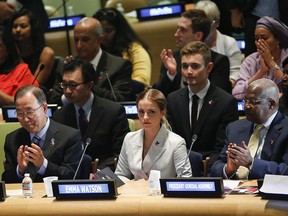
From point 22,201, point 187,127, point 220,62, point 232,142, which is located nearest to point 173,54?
point 220,62

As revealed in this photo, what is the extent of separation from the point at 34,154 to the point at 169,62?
2140 mm

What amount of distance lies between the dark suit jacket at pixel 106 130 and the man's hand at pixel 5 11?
2.76 m

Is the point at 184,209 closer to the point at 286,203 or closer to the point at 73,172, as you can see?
the point at 286,203

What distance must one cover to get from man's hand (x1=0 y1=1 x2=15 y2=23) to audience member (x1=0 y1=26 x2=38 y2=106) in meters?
1.10

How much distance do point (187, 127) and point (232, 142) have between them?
0.96 m

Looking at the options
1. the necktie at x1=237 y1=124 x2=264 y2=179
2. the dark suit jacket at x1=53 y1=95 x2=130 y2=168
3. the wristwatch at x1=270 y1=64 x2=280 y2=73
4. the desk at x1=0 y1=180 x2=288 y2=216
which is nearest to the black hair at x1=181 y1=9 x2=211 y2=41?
the wristwatch at x1=270 y1=64 x2=280 y2=73

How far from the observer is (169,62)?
25.3 feet

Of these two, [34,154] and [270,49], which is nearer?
[34,154]

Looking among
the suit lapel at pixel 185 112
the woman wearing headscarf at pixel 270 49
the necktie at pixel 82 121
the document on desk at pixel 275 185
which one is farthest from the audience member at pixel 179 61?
the document on desk at pixel 275 185

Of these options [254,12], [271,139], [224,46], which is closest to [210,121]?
[271,139]

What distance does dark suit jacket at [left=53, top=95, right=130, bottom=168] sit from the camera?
23.2ft

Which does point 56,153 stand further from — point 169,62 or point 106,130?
point 169,62

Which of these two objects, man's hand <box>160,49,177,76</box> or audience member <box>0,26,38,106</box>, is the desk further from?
audience member <box>0,26,38,106</box>

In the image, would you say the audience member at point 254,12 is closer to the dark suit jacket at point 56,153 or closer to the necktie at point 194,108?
the necktie at point 194,108
